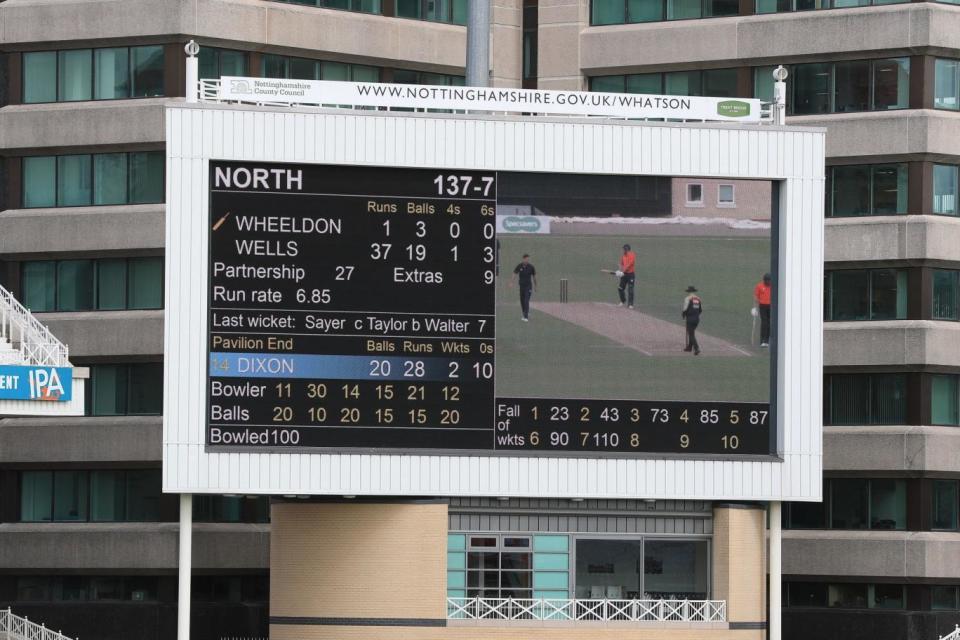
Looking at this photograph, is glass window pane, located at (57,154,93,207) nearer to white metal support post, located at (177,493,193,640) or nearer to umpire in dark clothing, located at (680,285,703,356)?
white metal support post, located at (177,493,193,640)

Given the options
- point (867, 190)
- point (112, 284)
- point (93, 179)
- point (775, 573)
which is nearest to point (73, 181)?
point (93, 179)

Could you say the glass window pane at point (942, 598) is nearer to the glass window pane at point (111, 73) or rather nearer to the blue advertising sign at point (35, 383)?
the blue advertising sign at point (35, 383)

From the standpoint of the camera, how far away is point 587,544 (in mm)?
54719

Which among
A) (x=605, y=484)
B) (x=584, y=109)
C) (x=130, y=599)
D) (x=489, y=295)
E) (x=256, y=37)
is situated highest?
(x=256, y=37)

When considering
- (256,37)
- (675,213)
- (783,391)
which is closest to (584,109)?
(675,213)

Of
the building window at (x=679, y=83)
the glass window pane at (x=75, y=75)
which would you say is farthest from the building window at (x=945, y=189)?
the glass window pane at (x=75, y=75)

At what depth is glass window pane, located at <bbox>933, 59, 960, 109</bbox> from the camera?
74312 mm

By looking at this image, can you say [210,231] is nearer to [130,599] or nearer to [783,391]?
[783,391]

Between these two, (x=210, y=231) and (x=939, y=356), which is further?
(x=939, y=356)

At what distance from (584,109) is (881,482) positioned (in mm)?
24820

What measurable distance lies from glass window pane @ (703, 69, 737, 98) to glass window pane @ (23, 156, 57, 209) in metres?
22.6

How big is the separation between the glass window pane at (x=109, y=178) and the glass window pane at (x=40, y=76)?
278cm

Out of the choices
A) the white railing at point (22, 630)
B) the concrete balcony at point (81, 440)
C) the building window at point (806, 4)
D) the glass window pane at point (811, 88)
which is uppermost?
the building window at point (806, 4)

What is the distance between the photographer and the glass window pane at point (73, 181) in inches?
2977
